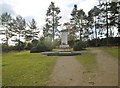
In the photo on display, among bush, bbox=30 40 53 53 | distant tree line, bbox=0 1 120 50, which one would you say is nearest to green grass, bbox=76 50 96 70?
bush, bbox=30 40 53 53

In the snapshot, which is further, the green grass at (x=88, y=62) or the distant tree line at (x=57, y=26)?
the distant tree line at (x=57, y=26)

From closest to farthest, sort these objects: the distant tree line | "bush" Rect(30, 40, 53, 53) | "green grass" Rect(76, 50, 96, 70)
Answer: "green grass" Rect(76, 50, 96, 70)
"bush" Rect(30, 40, 53, 53)
the distant tree line

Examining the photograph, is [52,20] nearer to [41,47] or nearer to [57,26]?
[57,26]

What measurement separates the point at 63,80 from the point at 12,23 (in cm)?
5608

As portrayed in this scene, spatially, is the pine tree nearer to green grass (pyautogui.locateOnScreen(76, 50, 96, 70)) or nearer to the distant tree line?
the distant tree line

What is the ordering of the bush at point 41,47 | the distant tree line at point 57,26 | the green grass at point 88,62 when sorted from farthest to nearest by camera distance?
the distant tree line at point 57,26, the bush at point 41,47, the green grass at point 88,62

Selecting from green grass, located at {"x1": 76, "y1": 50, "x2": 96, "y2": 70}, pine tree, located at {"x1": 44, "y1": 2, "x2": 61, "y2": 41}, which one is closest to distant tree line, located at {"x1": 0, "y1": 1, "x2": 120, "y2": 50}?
pine tree, located at {"x1": 44, "y1": 2, "x2": 61, "y2": 41}

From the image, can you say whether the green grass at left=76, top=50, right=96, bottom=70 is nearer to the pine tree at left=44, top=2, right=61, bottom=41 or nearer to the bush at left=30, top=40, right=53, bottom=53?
the bush at left=30, top=40, right=53, bottom=53

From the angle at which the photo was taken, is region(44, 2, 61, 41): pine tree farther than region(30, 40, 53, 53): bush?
Yes

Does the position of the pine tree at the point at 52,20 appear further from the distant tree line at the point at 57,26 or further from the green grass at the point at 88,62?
the green grass at the point at 88,62

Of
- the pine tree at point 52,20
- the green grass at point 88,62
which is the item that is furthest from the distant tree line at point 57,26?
the green grass at point 88,62

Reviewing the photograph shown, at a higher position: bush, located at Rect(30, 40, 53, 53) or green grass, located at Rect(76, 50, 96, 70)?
bush, located at Rect(30, 40, 53, 53)

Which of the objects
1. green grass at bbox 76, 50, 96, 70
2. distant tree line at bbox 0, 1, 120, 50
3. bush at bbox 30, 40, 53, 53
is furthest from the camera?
distant tree line at bbox 0, 1, 120, 50

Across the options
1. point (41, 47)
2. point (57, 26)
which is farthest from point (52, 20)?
point (41, 47)
